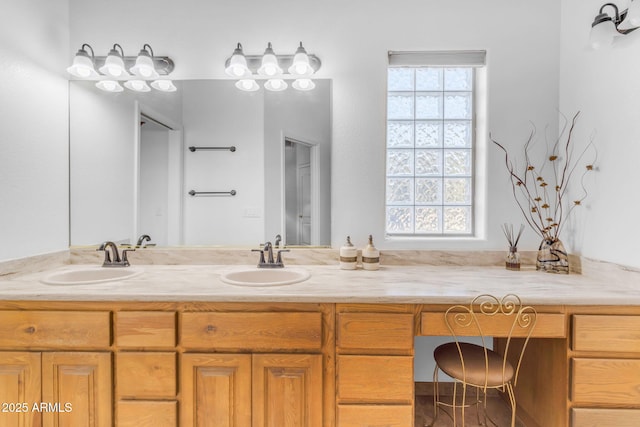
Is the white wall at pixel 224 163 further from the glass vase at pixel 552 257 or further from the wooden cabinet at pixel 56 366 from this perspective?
the glass vase at pixel 552 257

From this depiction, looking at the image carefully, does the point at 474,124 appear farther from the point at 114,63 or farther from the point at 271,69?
the point at 114,63

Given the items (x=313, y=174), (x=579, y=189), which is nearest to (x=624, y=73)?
(x=579, y=189)

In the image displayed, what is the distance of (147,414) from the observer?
1.21 metres

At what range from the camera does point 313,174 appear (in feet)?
5.97

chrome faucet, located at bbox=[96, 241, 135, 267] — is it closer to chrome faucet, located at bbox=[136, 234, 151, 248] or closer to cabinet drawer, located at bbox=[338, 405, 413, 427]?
chrome faucet, located at bbox=[136, 234, 151, 248]

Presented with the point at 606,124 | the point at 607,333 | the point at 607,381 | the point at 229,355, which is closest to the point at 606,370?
the point at 607,381

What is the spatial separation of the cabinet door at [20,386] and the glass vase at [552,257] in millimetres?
2393

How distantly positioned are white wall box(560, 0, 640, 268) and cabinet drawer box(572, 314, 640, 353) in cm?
31

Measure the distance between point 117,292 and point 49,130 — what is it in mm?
1174

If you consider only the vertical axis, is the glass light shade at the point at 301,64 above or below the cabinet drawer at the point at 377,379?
above

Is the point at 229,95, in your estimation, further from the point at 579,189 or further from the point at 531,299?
the point at 579,189

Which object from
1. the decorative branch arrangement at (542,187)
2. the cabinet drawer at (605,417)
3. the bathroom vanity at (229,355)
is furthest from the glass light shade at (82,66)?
the cabinet drawer at (605,417)

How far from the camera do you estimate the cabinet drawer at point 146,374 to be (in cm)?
121

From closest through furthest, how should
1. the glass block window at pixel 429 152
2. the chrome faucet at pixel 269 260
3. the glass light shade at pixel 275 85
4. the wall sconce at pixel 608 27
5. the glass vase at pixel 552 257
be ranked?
the wall sconce at pixel 608 27
the glass vase at pixel 552 257
the chrome faucet at pixel 269 260
the glass light shade at pixel 275 85
the glass block window at pixel 429 152
